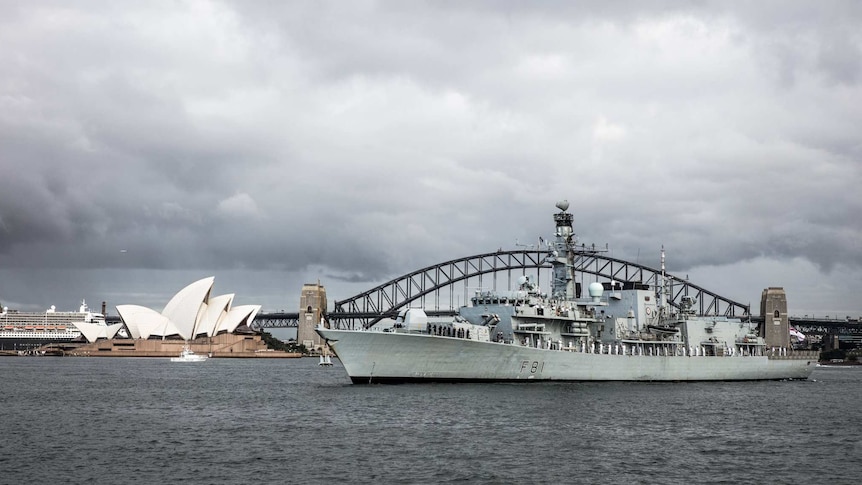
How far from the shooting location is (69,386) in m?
69.7

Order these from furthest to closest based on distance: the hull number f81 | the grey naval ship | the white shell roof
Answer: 1. the white shell roof
2. the hull number f81
3. the grey naval ship

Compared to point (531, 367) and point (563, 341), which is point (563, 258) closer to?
point (563, 341)

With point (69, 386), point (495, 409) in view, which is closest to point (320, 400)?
→ point (495, 409)

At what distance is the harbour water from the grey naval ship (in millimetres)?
1760

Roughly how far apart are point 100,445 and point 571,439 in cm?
2000

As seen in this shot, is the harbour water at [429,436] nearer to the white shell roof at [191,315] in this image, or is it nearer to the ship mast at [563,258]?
the ship mast at [563,258]

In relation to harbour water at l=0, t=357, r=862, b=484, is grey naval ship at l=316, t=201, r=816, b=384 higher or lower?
higher

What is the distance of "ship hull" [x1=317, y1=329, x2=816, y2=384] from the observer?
5656 cm

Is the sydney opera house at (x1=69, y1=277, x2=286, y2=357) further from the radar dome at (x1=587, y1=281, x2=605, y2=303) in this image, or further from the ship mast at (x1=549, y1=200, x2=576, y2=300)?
the radar dome at (x1=587, y1=281, x2=605, y2=303)

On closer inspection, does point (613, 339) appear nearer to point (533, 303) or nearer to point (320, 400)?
point (533, 303)

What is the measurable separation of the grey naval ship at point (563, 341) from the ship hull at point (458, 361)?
A: 0.07m

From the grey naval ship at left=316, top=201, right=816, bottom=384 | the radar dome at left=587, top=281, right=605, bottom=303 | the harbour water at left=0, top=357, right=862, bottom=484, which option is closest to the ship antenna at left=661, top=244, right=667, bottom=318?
the grey naval ship at left=316, top=201, right=816, bottom=384

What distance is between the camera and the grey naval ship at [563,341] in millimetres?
57438

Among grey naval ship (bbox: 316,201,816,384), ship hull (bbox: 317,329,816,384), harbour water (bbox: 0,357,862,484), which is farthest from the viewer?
grey naval ship (bbox: 316,201,816,384)
